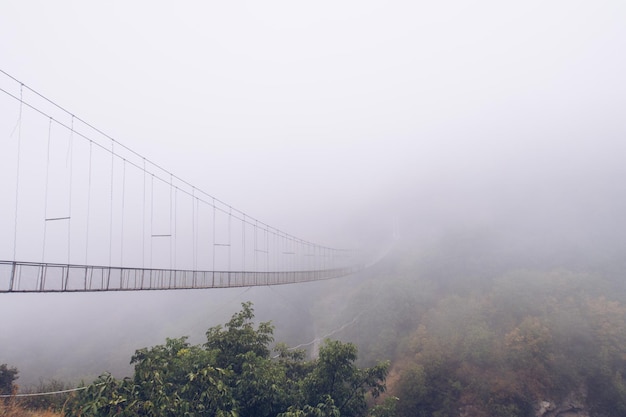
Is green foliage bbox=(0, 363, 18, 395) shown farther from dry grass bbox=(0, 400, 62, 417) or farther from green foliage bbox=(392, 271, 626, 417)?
green foliage bbox=(392, 271, 626, 417)

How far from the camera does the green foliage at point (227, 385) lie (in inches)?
436

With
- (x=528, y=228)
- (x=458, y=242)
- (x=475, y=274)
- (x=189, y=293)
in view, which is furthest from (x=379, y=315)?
(x=189, y=293)

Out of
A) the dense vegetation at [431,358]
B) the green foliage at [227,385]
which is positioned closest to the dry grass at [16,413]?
the dense vegetation at [431,358]

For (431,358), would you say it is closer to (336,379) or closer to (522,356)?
(522,356)

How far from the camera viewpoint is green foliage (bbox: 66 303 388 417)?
11078mm

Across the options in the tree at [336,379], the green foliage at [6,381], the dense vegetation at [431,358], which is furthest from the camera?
the green foliage at [6,381]

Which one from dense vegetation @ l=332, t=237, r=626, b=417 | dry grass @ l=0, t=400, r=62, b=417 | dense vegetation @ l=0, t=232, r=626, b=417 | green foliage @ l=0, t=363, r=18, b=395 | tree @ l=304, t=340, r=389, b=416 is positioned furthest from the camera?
dense vegetation @ l=332, t=237, r=626, b=417

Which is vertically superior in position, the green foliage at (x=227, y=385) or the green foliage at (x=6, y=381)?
the green foliage at (x=227, y=385)

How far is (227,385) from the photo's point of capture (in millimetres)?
13547

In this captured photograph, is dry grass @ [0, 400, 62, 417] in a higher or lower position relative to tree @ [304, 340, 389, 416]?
lower

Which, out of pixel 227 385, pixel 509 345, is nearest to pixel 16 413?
pixel 227 385

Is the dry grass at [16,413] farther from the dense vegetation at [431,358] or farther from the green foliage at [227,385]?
the green foliage at [227,385]

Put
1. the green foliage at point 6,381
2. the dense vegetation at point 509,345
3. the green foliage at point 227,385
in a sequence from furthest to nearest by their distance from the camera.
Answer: the dense vegetation at point 509,345 → the green foliage at point 6,381 → the green foliage at point 227,385

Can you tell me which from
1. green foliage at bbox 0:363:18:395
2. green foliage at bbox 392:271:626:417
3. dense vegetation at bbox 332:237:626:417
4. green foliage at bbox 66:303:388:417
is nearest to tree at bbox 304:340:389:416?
green foliage at bbox 66:303:388:417
